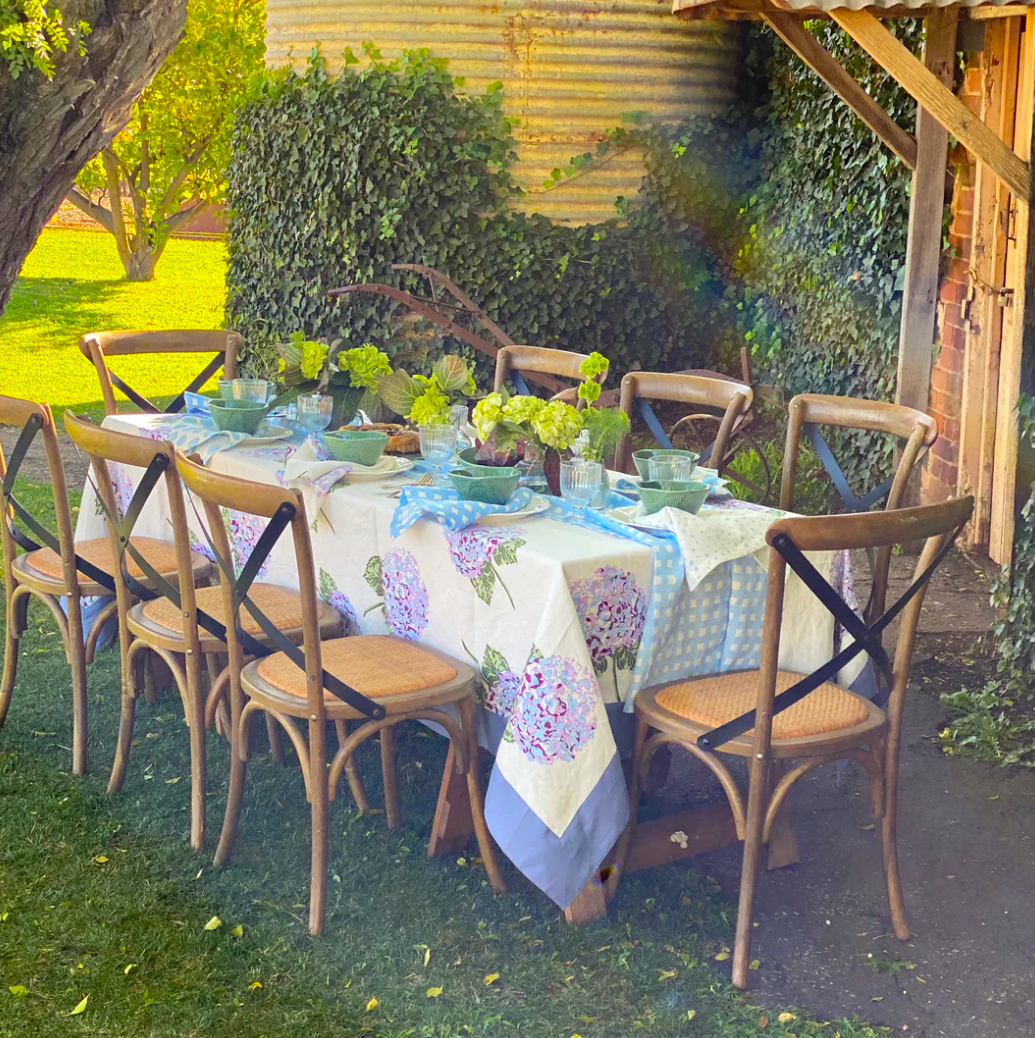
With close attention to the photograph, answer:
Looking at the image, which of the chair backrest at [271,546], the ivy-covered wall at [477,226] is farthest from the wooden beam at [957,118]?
the ivy-covered wall at [477,226]

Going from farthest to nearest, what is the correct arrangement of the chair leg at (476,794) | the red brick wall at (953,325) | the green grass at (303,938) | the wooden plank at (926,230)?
the red brick wall at (953,325)
the wooden plank at (926,230)
the chair leg at (476,794)
the green grass at (303,938)

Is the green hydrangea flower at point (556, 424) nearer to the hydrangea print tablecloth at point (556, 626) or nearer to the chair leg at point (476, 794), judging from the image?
the hydrangea print tablecloth at point (556, 626)

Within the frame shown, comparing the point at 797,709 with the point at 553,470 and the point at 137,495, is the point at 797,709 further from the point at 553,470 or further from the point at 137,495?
the point at 137,495

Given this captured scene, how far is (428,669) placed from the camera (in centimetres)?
320

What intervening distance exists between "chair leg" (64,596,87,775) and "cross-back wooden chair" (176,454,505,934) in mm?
747

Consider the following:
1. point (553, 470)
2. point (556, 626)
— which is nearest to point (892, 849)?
point (556, 626)

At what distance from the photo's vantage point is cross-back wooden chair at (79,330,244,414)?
17.5ft

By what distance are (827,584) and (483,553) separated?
795 mm

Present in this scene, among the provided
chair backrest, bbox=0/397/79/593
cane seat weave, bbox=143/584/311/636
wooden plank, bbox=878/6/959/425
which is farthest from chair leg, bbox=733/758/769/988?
wooden plank, bbox=878/6/959/425

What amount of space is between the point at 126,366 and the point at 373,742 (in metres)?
10.2

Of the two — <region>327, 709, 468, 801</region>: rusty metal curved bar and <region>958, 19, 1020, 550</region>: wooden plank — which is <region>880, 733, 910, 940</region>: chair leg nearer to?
<region>327, 709, 468, 801</region>: rusty metal curved bar

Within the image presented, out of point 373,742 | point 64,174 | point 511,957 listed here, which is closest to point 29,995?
point 511,957

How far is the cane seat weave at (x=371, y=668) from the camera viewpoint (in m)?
3.11

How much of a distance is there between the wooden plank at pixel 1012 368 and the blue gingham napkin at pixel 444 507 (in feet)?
7.45
